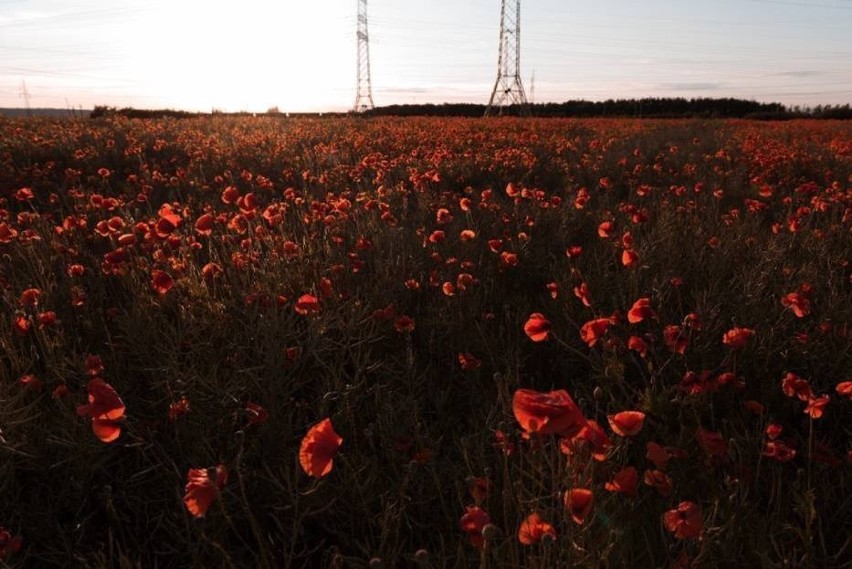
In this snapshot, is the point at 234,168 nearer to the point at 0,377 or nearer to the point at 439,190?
the point at 439,190

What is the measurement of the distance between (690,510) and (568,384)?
3.98 ft

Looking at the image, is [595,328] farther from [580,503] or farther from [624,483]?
[580,503]

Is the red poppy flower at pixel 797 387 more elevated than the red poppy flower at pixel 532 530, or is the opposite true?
the red poppy flower at pixel 797 387

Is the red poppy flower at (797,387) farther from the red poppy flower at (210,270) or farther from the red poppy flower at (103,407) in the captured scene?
the red poppy flower at (210,270)

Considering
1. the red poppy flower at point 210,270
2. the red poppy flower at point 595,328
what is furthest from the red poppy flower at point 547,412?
the red poppy flower at point 210,270

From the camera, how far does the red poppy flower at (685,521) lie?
1.13 m

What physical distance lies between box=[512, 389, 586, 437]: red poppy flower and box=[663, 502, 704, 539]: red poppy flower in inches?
15.7

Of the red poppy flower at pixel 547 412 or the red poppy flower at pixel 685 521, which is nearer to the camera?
the red poppy flower at pixel 547 412

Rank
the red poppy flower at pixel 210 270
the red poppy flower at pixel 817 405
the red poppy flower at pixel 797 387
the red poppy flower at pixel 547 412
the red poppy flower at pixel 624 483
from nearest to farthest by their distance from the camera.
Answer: the red poppy flower at pixel 547 412 < the red poppy flower at pixel 624 483 < the red poppy flower at pixel 817 405 < the red poppy flower at pixel 797 387 < the red poppy flower at pixel 210 270

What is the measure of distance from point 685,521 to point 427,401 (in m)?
1.21

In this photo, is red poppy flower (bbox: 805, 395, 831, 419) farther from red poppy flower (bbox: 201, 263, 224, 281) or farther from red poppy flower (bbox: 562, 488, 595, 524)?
red poppy flower (bbox: 201, 263, 224, 281)

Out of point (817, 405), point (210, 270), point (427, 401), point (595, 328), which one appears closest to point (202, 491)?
point (595, 328)

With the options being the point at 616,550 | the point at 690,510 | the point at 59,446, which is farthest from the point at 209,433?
the point at 690,510

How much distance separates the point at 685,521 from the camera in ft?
Result: 3.73
